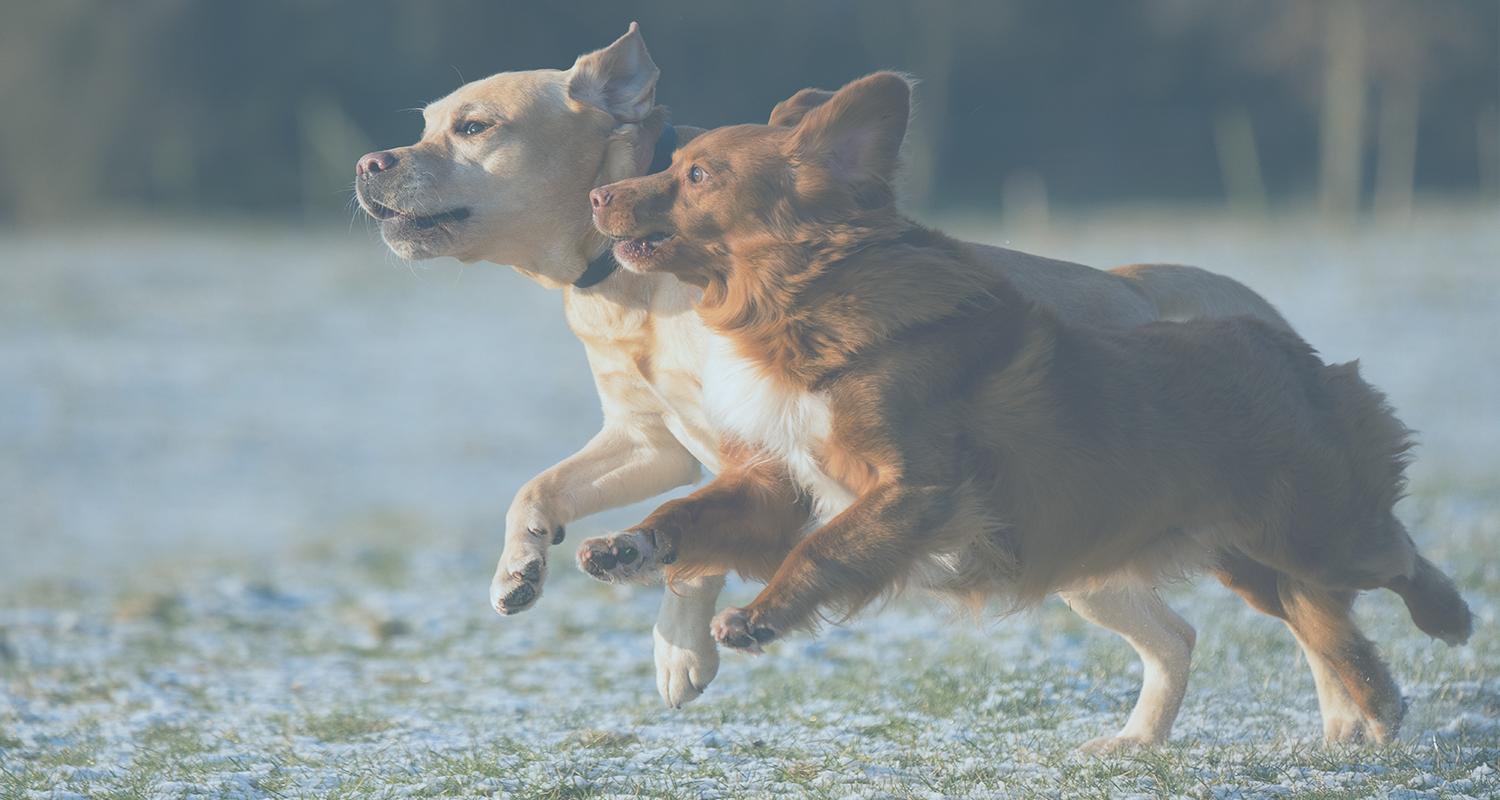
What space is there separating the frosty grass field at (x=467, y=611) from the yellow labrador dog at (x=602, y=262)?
1.08 feet

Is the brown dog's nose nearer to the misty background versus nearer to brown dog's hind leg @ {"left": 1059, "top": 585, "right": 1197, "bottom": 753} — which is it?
the misty background

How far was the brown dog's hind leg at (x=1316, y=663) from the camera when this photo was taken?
4.16 meters

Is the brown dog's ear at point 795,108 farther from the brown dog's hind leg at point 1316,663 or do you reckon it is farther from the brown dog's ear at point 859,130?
the brown dog's hind leg at point 1316,663

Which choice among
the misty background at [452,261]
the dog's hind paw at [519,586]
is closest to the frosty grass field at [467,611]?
the misty background at [452,261]

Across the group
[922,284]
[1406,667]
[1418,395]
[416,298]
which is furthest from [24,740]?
[416,298]

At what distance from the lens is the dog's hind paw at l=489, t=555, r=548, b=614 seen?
395cm

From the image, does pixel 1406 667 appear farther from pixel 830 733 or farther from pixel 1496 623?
pixel 830 733

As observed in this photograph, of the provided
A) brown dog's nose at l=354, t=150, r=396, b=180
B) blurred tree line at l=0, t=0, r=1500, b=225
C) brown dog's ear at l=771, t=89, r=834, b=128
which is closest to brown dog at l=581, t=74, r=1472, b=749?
brown dog's ear at l=771, t=89, r=834, b=128

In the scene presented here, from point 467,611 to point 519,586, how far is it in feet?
14.1

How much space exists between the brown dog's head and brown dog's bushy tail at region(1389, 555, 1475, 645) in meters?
1.98

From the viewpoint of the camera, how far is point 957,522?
10.9 ft

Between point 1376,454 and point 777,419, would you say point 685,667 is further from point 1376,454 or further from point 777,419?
point 1376,454

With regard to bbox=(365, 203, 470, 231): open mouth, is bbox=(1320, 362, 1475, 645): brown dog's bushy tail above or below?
below

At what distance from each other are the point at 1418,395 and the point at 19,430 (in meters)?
15.1
